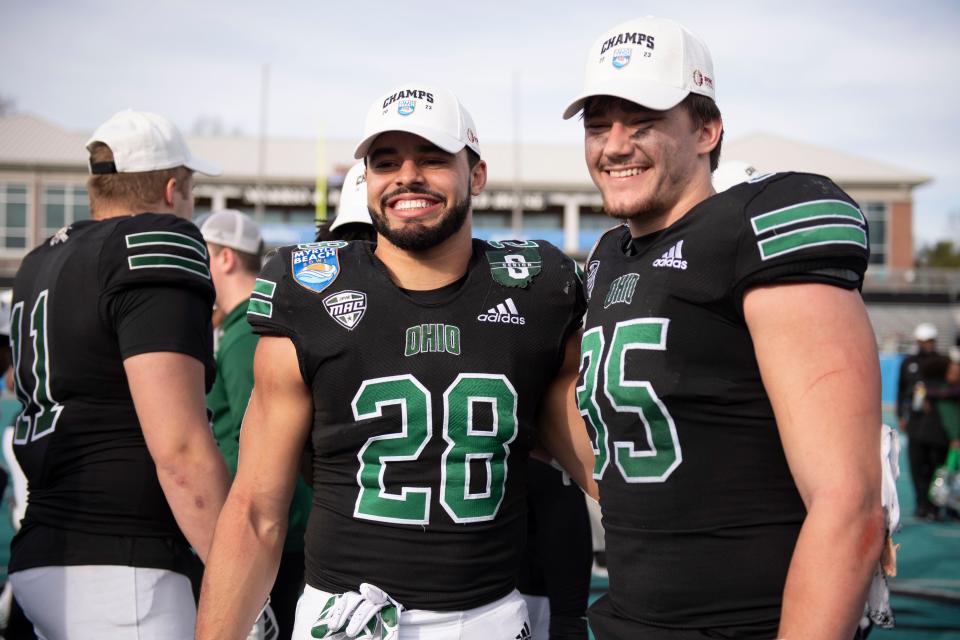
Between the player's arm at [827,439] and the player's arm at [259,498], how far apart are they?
131cm

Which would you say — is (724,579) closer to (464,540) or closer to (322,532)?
(464,540)

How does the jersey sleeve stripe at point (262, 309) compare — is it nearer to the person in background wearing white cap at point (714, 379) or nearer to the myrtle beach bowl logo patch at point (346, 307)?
the myrtle beach bowl logo patch at point (346, 307)

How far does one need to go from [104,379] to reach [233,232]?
66.6 inches

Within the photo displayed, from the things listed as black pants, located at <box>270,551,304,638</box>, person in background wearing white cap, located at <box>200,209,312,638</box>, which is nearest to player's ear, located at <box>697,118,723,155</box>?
person in background wearing white cap, located at <box>200,209,312,638</box>

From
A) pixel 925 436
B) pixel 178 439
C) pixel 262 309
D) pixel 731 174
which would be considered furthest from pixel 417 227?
pixel 925 436

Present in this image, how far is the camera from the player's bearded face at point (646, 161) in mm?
2250

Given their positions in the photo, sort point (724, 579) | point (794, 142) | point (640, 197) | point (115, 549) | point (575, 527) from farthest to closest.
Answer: point (794, 142), point (575, 527), point (115, 549), point (640, 197), point (724, 579)

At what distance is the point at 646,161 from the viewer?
89.0 inches

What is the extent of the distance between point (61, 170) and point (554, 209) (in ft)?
71.1

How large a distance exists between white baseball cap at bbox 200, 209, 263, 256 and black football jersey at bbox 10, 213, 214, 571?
4.86ft

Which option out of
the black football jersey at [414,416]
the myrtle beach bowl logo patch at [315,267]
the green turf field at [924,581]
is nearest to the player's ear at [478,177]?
the black football jersey at [414,416]

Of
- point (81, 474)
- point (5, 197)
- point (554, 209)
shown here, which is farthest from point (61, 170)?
point (81, 474)

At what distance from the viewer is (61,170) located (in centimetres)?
3966

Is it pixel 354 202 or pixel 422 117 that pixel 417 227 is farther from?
pixel 354 202
